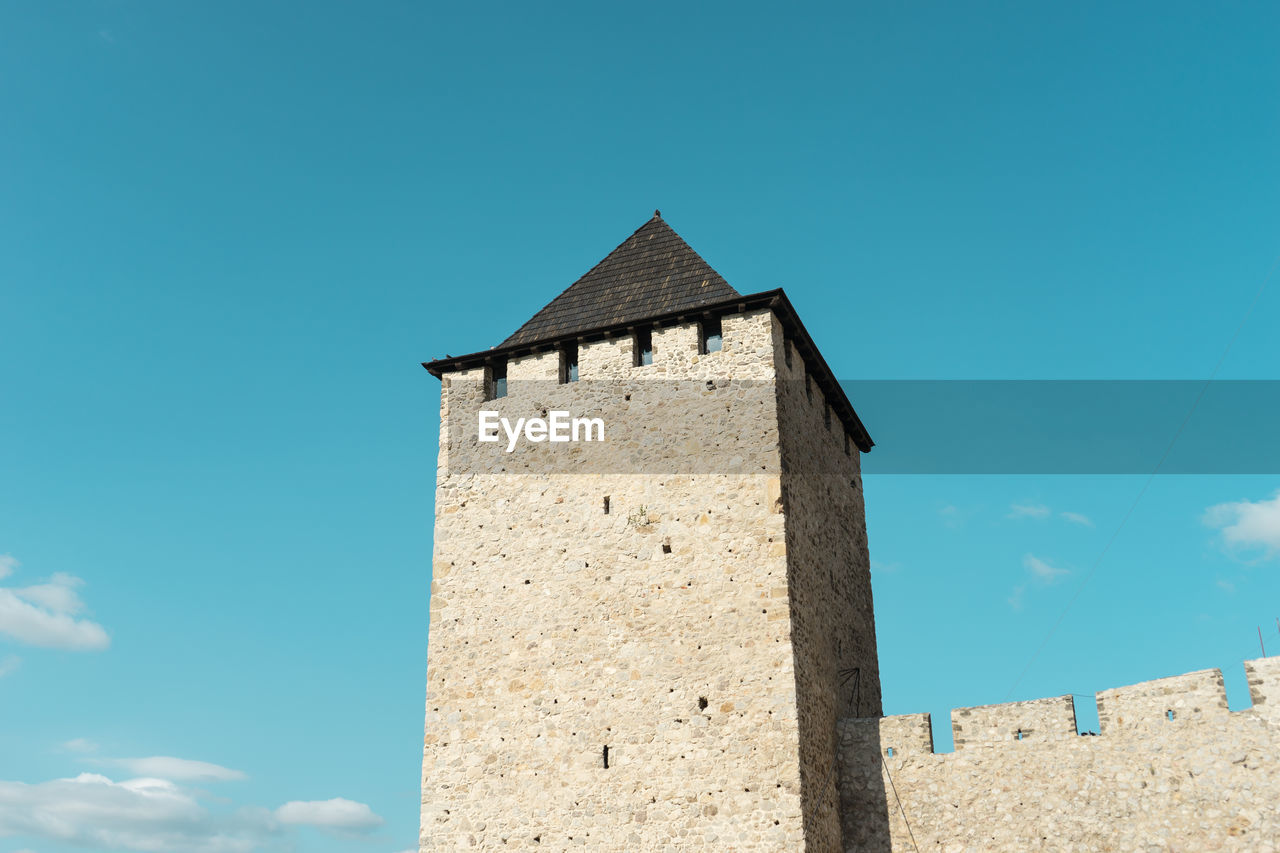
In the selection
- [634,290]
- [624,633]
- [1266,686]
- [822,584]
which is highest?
[634,290]

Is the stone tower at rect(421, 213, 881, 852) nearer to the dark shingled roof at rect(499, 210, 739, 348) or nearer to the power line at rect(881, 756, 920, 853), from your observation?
the dark shingled roof at rect(499, 210, 739, 348)

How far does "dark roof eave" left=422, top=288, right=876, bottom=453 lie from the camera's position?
16969mm

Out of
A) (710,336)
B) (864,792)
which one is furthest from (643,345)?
(864,792)

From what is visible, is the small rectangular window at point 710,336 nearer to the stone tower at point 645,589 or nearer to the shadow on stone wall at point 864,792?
the stone tower at point 645,589

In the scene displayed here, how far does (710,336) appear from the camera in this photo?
17391 millimetres

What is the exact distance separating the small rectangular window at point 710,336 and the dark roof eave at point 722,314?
0.56ft

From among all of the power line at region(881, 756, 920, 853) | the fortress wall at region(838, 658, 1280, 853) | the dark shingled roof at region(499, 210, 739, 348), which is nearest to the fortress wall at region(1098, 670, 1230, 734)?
the fortress wall at region(838, 658, 1280, 853)

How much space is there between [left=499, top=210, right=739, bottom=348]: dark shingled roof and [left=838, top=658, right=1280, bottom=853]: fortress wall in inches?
294

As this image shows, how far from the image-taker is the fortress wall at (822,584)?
14.8 meters

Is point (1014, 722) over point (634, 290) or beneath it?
beneath

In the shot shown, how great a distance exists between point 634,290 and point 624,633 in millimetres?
6289

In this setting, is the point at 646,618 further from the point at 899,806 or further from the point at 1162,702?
the point at 1162,702

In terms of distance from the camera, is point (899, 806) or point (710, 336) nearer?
point (899, 806)

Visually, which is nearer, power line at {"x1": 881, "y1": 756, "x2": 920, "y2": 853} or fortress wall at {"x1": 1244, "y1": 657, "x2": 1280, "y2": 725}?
fortress wall at {"x1": 1244, "y1": 657, "x2": 1280, "y2": 725}
